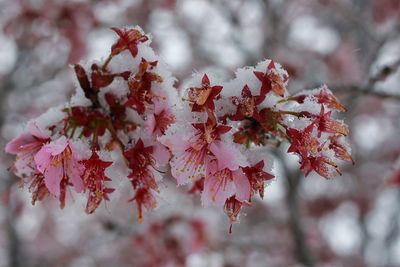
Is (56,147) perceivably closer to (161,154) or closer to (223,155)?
(161,154)

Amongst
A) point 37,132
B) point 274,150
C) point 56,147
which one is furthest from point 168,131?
point 274,150

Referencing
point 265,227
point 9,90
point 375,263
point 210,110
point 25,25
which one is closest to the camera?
point 210,110

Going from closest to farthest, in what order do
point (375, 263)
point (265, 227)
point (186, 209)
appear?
1. point (186, 209)
2. point (265, 227)
3. point (375, 263)

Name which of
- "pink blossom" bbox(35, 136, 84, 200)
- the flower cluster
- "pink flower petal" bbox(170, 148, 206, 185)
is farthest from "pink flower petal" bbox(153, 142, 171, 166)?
"pink blossom" bbox(35, 136, 84, 200)

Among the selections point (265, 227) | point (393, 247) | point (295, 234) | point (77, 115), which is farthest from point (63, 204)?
point (393, 247)

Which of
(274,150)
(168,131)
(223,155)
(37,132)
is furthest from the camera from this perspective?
(274,150)

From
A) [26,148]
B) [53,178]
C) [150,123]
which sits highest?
A: [150,123]

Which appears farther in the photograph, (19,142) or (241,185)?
(19,142)

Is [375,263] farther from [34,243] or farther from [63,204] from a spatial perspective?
[63,204]
